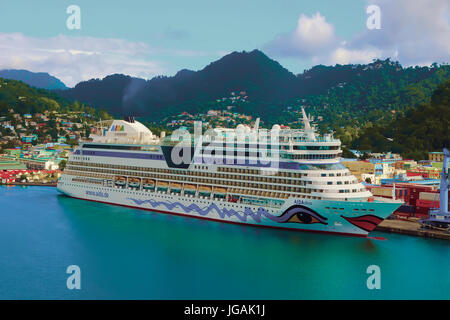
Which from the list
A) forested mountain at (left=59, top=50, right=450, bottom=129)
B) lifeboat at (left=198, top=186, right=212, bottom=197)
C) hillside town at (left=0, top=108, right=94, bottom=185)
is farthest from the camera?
forested mountain at (left=59, top=50, right=450, bottom=129)

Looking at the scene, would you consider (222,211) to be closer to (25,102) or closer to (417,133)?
(417,133)

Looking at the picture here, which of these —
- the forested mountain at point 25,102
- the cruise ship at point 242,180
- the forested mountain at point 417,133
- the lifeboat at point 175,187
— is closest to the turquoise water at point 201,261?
the cruise ship at point 242,180

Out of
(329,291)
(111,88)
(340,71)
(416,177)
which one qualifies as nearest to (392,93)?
(340,71)

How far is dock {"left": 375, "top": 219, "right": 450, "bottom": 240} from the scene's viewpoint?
85.8 ft

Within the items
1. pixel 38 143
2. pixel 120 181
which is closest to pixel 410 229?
pixel 120 181

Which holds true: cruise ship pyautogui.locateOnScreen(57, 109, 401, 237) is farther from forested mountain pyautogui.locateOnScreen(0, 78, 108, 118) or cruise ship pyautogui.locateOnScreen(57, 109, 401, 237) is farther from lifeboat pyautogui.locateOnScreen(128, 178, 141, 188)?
forested mountain pyautogui.locateOnScreen(0, 78, 108, 118)

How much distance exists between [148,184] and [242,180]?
305 inches

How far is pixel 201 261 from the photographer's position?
21328 millimetres

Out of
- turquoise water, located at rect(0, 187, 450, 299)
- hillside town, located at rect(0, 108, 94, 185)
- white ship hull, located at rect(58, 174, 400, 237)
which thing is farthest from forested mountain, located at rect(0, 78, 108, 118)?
white ship hull, located at rect(58, 174, 400, 237)

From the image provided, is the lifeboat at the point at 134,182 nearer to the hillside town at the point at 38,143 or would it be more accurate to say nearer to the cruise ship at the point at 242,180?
the cruise ship at the point at 242,180

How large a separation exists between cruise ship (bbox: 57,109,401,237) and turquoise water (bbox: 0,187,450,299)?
3.18 ft

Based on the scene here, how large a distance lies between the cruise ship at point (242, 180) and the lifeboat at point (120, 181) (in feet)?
0.31

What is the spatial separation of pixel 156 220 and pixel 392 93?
4115 inches
